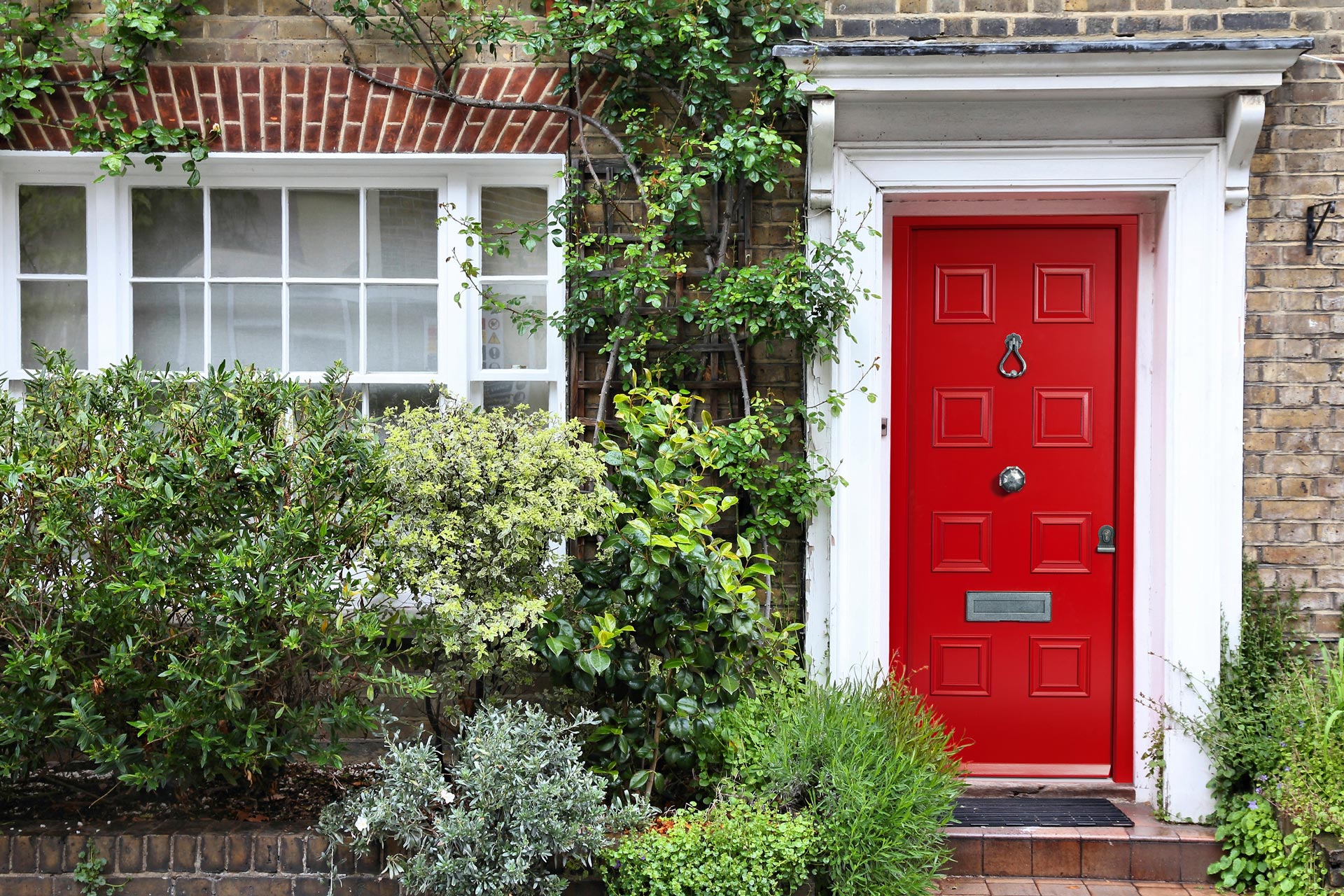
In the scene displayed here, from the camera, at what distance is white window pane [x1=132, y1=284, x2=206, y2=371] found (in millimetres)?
4711

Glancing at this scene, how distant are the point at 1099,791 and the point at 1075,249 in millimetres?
2429

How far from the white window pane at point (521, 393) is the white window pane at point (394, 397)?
0.88ft

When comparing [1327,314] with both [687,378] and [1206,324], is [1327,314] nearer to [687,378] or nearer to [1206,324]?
A: [1206,324]

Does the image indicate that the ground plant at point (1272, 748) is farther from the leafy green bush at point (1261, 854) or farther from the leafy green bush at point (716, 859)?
the leafy green bush at point (716, 859)

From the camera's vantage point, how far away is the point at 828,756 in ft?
12.2

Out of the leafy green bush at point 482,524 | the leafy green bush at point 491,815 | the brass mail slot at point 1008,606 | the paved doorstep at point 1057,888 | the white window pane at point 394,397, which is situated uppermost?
the white window pane at point 394,397

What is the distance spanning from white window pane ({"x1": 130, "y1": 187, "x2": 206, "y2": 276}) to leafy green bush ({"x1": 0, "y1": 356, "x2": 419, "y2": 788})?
111 centimetres

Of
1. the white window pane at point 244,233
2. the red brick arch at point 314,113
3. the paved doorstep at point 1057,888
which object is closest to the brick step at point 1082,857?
the paved doorstep at point 1057,888

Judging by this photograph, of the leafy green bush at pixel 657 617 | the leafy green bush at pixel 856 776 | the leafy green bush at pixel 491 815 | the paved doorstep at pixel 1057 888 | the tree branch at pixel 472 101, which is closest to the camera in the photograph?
the leafy green bush at pixel 491 815

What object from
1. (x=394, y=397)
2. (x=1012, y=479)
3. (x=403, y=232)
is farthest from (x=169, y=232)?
(x=1012, y=479)

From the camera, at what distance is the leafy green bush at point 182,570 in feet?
11.2

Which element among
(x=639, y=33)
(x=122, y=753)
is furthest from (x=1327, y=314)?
(x=122, y=753)

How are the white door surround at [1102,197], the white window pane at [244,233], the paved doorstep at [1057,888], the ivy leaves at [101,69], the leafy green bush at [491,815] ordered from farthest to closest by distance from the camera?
the white window pane at [244,233] < the ivy leaves at [101,69] < the white door surround at [1102,197] < the paved doorstep at [1057,888] < the leafy green bush at [491,815]

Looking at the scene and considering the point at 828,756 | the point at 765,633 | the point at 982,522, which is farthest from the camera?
the point at 982,522
